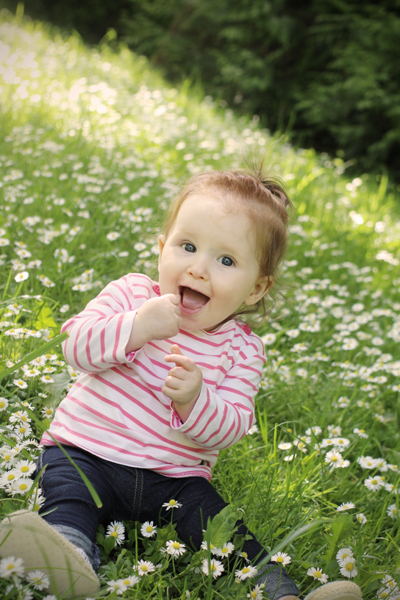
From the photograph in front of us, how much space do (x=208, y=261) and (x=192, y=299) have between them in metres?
0.11

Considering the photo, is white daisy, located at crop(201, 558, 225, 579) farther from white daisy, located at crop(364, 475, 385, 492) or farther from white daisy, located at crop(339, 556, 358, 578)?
white daisy, located at crop(364, 475, 385, 492)

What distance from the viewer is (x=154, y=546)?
4.14ft

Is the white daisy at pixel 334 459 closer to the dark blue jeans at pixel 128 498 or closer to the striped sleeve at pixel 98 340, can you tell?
the dark blue jeans at pixel 128 498

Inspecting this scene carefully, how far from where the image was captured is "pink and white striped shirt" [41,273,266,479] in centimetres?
129

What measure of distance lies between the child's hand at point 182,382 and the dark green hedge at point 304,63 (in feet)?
19.0

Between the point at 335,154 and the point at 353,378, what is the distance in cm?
604

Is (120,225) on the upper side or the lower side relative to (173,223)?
lower

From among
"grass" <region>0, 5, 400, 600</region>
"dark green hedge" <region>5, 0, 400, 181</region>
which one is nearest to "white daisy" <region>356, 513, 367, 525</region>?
"grass" <region>0, 5, 400, 600</region>

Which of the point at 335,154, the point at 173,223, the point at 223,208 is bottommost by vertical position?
the point at 335,154

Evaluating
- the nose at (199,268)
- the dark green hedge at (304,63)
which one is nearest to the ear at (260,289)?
the nose at (199,268)

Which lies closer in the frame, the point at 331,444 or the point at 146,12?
the point at 331,444

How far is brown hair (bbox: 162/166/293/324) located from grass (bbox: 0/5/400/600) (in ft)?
0.86

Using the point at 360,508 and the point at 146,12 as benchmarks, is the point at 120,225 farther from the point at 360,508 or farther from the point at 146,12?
the point at 146,12

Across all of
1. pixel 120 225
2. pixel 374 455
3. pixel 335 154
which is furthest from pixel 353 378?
pixel 335 154
